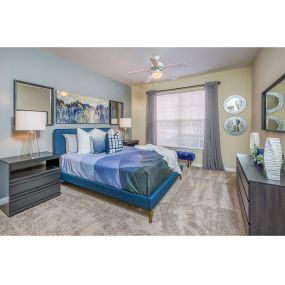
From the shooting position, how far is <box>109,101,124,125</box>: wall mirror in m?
4.67

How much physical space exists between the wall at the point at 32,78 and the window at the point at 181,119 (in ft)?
7.34

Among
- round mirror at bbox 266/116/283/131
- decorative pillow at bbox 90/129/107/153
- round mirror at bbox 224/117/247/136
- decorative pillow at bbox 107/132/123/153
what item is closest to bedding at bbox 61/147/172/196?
decorative pillow at bbox 90/129/107/153

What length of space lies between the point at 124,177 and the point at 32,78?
8.46ft

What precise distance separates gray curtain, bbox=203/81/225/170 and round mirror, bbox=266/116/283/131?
1686mm

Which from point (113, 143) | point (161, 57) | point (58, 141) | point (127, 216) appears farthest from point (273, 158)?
Answer: point (58, 141)

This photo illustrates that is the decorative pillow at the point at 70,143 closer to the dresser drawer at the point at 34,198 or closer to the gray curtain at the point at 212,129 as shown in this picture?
the dresser drawer at the point at 34,198

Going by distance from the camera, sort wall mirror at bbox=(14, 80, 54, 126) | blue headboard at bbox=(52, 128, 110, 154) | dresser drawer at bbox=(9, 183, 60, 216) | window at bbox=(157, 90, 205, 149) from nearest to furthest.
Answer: dresser drawer at bbox=(9, 183, 60, 216) < wall mirror at bbox=(14, 80, 54, 126) < blue headboard at bbox=(52, 128, 110, 154) < window at bbox=(157, 90, 205, 149)

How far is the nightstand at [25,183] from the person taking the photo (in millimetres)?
2055

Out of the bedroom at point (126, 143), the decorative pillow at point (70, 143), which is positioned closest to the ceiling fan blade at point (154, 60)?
the bedroom at point (126, 143)

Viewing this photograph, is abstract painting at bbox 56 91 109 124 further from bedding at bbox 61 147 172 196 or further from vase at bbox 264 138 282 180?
vase at bbox 264 138 282 180

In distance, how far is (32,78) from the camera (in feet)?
9.04

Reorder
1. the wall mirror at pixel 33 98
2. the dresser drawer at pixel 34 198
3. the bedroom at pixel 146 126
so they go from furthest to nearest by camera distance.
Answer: the wall mirror at pixel 33 98, the dresser drawer at pixel 34 198, the bedroom at pixel 146 126

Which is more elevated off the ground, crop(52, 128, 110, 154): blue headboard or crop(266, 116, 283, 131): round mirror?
crop(266, 116, 283, 131): round mirror

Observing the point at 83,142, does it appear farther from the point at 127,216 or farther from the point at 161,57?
the point at 161,57
